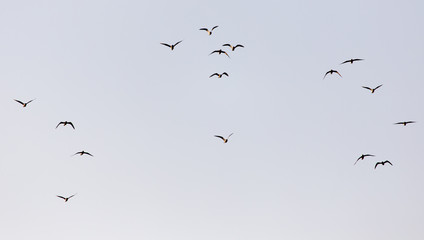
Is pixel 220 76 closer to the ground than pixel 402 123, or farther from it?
farther from it

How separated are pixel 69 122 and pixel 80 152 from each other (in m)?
5.17

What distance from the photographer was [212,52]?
8175 centimetres

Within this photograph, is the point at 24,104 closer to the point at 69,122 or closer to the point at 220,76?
the point at 69,122

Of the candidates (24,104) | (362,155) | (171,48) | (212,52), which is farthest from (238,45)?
(24,104)

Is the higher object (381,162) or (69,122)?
(69,122)

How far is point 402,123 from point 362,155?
7249 mm

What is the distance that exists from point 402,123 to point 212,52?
2695cm

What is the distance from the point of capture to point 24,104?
8562cm

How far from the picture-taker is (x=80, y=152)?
85.5 m

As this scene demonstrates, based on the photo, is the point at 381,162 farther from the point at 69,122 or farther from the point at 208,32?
the point at 69,122

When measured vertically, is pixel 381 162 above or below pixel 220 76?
below


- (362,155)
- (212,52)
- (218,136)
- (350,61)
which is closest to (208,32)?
(212,52)

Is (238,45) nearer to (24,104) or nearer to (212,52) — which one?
(212,52)

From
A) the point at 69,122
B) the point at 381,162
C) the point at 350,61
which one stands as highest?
the point at 350,61
